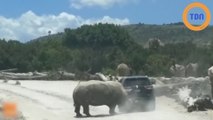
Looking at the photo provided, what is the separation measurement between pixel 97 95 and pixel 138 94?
309cm

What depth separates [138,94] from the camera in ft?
104

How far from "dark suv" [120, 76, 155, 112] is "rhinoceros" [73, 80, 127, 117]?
44.0 inches

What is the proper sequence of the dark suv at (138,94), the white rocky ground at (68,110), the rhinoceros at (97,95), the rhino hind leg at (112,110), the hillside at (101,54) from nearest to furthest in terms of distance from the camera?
1. the white rocky ground at (68,110)
2. the rhinoceros at (97,95)
3. the rhino hind leg at (112,110)
4. the dark suv at (138,94)
5. the hillside at (101,54)

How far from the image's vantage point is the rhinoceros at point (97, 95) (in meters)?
29.2

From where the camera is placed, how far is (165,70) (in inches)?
2334

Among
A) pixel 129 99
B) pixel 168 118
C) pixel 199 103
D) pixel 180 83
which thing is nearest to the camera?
pixel 168 118

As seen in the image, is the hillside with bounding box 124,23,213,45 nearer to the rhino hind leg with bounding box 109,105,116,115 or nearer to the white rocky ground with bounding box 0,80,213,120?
the white rocky ground with bounding box 0,80,213,120

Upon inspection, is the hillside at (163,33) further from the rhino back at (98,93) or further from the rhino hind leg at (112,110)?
the rhino hind leg at (112,110)

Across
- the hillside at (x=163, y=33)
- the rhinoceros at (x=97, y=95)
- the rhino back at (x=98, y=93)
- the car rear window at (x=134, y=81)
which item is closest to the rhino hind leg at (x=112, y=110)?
the rhinoceros at (x=97, y=95)

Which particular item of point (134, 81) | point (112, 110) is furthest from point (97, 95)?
point (134, 81)

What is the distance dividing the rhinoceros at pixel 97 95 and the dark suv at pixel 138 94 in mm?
1117

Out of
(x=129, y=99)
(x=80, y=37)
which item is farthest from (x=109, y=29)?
(x=129, y=99)

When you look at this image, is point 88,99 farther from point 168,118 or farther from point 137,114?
point 168,118

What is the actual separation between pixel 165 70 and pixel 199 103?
103ft
